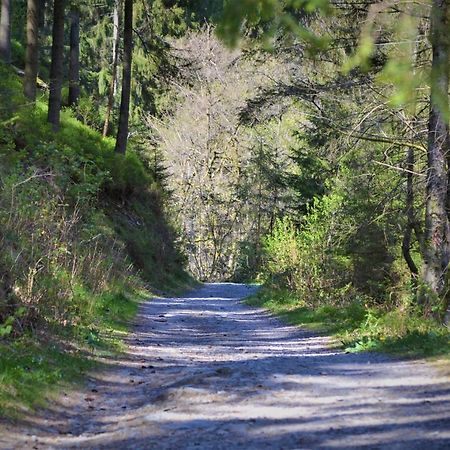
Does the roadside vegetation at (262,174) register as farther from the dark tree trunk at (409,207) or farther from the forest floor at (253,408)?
the forest floor at (253,408)

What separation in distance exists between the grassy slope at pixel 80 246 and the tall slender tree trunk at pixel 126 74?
2.10 feet

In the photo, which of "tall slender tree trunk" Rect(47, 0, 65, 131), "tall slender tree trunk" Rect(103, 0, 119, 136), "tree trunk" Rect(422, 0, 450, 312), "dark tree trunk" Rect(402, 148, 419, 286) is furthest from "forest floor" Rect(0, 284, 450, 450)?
"tall slender tree trunk" Rect(103, 0, 119, 136)

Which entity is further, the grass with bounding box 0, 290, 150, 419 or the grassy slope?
the grassy slope

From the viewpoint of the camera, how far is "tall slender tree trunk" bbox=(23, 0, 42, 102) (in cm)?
2358

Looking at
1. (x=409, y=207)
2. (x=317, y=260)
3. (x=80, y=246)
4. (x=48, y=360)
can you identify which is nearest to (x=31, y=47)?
(x=317, y=260)

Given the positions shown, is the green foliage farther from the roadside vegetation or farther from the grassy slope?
the grassy slope

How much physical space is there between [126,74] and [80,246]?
Result: 15.2 meters

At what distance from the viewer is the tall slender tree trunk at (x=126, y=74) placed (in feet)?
90.8

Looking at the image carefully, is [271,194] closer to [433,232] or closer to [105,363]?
[433,232]

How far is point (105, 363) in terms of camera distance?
32.4 feet

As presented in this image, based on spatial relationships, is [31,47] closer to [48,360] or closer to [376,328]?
[376,328]

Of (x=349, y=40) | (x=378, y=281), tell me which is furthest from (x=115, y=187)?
(x=349, y=40)

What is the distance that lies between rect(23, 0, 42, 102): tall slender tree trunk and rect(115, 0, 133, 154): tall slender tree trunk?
13.2 feet

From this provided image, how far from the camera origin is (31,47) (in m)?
24.2
